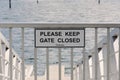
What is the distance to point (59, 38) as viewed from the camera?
2.36 m

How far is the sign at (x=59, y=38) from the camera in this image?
7.73 ft

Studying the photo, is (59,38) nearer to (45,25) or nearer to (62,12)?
(45,25)

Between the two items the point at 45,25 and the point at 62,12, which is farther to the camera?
the point at 62,12

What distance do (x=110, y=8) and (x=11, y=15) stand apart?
519 centimetres

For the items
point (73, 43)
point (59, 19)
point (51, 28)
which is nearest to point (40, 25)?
point (51, 28)

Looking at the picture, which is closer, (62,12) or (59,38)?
(59,38)

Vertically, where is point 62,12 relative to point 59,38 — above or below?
above

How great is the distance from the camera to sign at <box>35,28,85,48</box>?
2355 millimetres

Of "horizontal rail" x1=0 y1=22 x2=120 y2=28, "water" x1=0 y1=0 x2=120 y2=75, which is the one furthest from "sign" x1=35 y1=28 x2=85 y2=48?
"water" x1=0 y1=0 x2=120 y2=75

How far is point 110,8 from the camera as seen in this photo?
18766mm

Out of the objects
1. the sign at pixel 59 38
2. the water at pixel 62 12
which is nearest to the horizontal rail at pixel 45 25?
the sign at pixel 59 38

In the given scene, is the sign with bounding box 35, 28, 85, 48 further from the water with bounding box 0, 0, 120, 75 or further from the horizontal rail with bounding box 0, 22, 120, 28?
the water with bounding box 0, 0, 120, 75

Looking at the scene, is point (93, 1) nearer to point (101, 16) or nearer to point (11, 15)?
point (101, 16)

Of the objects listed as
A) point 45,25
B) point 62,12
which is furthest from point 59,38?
point 62,12
